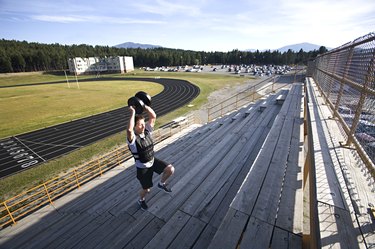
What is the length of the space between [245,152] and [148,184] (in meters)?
4.15

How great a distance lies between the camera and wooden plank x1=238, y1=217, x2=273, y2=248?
92.7 inches

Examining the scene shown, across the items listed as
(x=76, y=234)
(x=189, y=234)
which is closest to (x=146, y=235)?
(x=189, y=234)

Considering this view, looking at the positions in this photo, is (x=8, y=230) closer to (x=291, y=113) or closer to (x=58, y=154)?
(x=58, y=154)

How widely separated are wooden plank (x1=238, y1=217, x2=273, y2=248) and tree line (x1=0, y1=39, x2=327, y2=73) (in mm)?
83851

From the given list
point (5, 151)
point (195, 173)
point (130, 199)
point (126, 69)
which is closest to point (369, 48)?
point (195, 173)

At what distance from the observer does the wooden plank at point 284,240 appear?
243 cm

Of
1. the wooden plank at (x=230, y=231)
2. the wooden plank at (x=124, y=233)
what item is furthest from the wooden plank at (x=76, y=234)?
the wooden plank at (x=230, y=231)

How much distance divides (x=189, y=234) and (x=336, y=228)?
7.65ft

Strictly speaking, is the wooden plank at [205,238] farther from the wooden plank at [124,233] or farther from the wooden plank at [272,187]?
the wooden plank at [124,233]

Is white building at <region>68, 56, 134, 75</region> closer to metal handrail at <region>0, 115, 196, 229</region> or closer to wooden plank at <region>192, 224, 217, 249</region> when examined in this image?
metal handrail at <region>0, 115, 196, 229</region>

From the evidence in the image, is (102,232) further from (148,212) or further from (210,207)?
(210,207)

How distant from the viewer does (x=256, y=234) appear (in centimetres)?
249

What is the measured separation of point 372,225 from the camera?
2070mm

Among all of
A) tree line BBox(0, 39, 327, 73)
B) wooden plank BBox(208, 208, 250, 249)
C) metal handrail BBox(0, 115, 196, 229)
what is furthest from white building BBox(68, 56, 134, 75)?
wooden plank BBox(208, 208, 250, 249)
